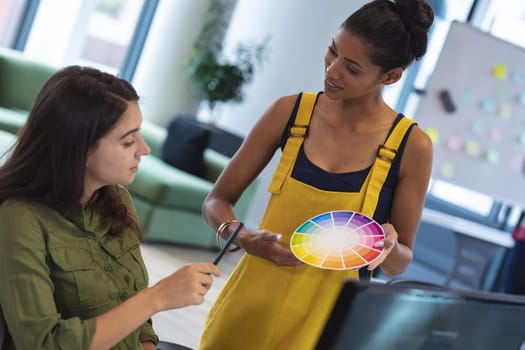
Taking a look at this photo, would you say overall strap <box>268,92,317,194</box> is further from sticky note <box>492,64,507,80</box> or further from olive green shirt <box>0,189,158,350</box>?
sticky note <box>492,64,507,80</box>

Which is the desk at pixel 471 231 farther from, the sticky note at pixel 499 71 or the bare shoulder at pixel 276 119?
the bare shoulder at pixel 276 119

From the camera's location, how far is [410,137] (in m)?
1.66

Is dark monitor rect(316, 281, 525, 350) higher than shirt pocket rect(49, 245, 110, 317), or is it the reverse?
dark monitor rect(316, 281, 525, 350)

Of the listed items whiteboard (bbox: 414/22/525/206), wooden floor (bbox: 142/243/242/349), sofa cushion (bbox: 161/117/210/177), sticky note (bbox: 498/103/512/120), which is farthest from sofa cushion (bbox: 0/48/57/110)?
sticky note (bbox: 498/103/512/120)

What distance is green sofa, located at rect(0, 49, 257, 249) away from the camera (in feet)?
17.7

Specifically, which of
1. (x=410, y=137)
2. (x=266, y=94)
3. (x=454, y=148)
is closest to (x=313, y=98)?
(x=410, y=137)

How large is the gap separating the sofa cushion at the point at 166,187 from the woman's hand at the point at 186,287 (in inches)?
158

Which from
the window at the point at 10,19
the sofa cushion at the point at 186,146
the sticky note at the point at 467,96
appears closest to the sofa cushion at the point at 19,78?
the window at the point at 10,19

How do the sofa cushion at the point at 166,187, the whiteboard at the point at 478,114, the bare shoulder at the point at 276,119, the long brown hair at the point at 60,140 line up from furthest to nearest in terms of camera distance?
the sofa cushion at the point at 166,187 < the whiteboard at the point at 478,114 < the bare shoulder at the point at 276,119 < the long brown hair at the point at 60,140

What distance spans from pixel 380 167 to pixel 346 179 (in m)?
0.08

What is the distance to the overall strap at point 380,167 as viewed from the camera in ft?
5.30

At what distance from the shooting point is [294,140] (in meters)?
1.68

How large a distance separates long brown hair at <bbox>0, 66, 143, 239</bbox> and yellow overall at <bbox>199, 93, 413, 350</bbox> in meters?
0.38

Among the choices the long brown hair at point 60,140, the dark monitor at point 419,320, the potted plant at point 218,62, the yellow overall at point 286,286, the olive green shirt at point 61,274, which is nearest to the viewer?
the dark monitor at point 419,320
